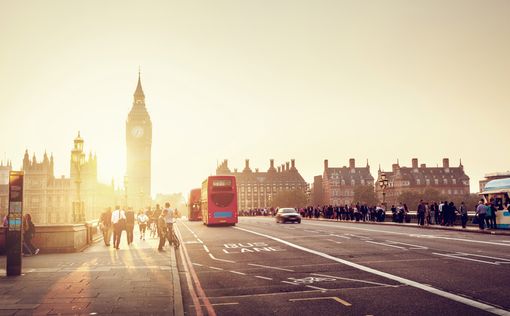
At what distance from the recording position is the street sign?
12.6 m

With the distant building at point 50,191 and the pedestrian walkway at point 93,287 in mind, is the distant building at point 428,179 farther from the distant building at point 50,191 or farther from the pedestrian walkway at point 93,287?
the pedestrian walkway at point 93,287

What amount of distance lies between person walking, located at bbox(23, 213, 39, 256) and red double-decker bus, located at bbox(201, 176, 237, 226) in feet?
67.9

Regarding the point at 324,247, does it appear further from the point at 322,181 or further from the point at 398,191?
the point at 322,181

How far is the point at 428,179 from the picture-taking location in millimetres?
136875

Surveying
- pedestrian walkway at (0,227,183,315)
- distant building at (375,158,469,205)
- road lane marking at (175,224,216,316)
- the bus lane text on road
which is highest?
distant building at (375,158,469,205)

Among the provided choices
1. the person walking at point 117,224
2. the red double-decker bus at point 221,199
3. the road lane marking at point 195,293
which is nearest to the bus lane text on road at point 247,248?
the road lane marking at point 195,293

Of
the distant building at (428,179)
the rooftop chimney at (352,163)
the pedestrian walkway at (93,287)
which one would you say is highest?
the rooftop chimney at (352,163)

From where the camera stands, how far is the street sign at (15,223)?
495 inches

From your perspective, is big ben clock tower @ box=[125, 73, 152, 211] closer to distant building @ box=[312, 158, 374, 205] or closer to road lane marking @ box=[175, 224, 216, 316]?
distant building @ box=[312, 158, 374, 205]

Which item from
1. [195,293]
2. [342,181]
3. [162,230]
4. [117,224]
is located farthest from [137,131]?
[195,293]

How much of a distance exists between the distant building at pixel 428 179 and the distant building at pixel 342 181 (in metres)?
13.0

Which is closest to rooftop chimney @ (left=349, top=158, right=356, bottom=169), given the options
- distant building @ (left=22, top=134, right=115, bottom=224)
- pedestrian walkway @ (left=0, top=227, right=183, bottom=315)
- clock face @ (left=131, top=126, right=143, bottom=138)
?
distant building @ (left=22, top=134, right=115, bottom=224)

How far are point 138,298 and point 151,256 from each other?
865 centimetres

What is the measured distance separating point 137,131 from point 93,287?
19159 cm
